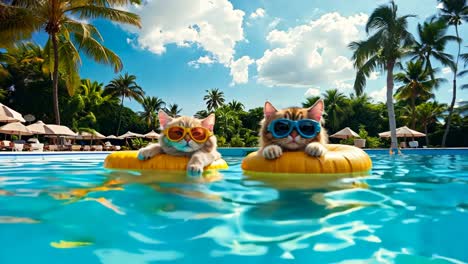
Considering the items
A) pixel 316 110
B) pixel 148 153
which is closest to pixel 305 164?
pixel 316 110

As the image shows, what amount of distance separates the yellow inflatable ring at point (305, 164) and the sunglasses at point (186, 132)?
907mm

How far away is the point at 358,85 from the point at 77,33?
16878 mm

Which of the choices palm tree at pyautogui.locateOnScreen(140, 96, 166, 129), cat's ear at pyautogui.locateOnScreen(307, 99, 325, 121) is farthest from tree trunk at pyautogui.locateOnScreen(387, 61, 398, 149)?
palm tree at pyautogui.locateOnScreen(140, 96, 166, 129)

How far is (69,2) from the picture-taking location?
1681 centimetres

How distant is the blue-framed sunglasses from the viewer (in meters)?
4.89

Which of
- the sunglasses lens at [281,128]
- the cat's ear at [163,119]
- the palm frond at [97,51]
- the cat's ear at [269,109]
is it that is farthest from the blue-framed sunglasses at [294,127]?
the palm frond at [97,51]

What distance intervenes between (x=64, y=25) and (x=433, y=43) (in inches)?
1010

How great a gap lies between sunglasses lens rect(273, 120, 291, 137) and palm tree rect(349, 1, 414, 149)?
15390 mm

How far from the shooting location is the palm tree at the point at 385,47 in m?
18.2

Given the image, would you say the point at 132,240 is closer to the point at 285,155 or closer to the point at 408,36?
the point at 285,155

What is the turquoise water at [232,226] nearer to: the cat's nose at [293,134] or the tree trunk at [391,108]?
the cat's nose at [293,134]

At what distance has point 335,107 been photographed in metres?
32.9

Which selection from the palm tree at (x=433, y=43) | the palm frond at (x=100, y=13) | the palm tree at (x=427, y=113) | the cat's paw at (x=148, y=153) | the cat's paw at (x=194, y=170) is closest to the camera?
the cat's paw at (x=194, y=170)

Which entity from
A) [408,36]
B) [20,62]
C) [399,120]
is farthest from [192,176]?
[20,62]
